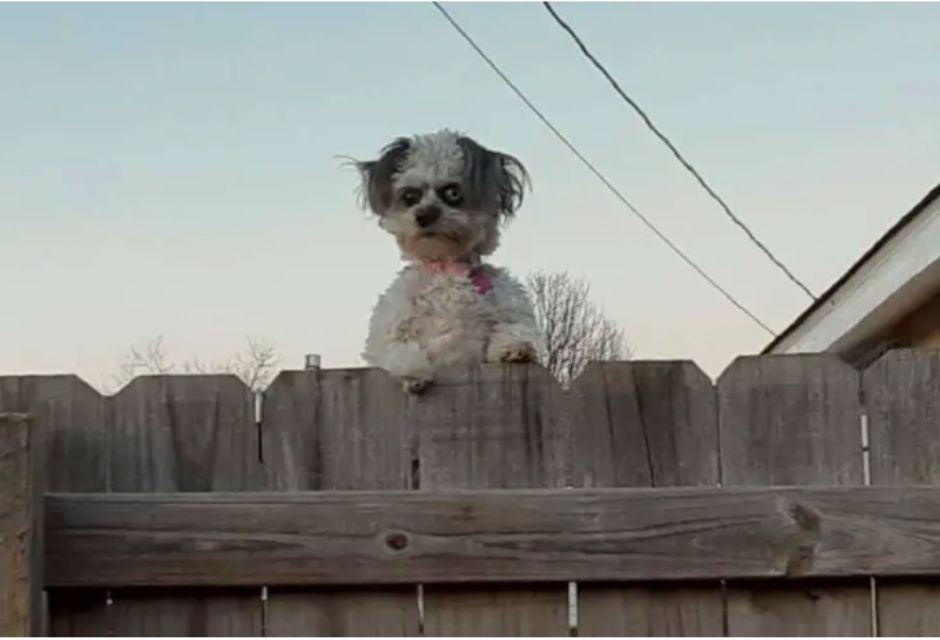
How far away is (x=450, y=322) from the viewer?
8.63ft

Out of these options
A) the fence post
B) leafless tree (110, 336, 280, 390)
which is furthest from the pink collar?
leafless tree (110, 336, 280, 390)

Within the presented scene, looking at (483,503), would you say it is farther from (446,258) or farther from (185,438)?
(446,258)

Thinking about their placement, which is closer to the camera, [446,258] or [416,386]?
[416,386]

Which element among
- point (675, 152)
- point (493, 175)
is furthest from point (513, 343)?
point (675, 152)

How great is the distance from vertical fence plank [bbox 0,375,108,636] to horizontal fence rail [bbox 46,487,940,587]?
8 centimetres

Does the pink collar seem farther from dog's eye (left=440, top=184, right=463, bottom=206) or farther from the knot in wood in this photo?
the knot in wood

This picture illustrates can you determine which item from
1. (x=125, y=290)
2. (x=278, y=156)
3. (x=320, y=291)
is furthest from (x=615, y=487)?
(x=125, y=290)

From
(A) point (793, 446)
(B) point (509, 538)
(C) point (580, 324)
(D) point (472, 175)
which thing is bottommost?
(B) point (509, 538)

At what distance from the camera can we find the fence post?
1782 millimetres

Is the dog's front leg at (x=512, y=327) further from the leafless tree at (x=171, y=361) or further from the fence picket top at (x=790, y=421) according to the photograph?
the leafless tree at (x=171, y=361)

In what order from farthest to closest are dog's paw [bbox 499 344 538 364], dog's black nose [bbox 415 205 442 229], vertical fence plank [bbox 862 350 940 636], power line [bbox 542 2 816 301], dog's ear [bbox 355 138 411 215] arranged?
power line [bbox 542 2 816 301] < dog's ear [bbox 355 138 411 215] < dog's black nose [bbox 415 205 442 229] < dog's paw [bbox 499 344 538 364] < vertical fence plank [bbox 862 350 940 636]

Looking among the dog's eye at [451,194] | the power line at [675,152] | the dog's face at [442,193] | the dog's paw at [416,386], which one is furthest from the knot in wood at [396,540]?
the power line at [675,152]

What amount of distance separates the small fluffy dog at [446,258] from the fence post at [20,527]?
55 centimetres

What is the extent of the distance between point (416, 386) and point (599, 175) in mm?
5197
